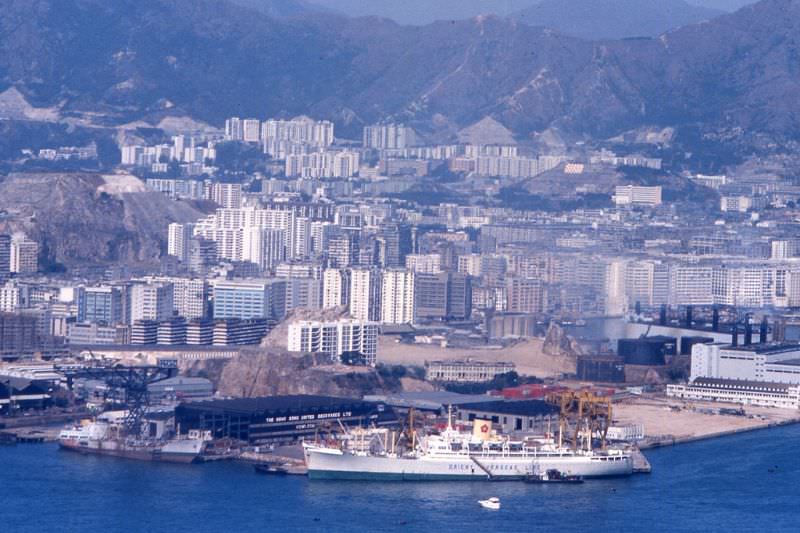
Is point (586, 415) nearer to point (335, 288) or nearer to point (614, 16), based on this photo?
point (335, 288)

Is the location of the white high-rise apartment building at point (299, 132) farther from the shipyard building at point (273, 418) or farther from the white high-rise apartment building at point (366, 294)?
the shipyard building at point (273, 418)

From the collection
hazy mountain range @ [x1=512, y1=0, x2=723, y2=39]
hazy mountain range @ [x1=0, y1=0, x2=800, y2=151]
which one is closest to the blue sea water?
hazy mountain range @ [x1=0, y1=0, x2=800, y2=151]

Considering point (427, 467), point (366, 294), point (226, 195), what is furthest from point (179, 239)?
point (427, 467)

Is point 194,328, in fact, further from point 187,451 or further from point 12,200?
point 12,200

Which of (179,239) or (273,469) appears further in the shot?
(179,239)

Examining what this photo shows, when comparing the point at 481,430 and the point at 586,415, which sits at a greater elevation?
the point at 586,415

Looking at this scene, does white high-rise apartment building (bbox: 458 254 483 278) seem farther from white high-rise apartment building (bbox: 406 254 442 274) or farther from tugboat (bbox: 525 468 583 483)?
tugboat (bbox: 525 468 583 483)

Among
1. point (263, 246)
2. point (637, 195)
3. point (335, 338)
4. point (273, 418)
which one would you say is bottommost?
→ point (273, 418)
